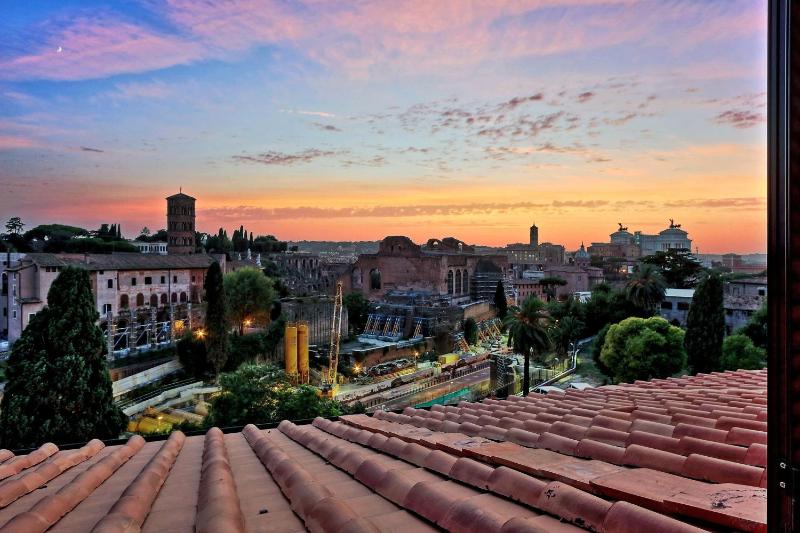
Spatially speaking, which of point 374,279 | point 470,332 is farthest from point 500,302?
point 374,279

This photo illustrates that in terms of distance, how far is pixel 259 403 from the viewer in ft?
54.5

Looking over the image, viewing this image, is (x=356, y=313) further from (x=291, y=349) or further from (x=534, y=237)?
(x=534, y=237)

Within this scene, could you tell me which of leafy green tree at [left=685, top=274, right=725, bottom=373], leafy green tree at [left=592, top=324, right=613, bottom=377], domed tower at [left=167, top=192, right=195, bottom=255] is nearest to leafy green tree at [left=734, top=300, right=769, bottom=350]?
leafy green tree at [left=685, top=274, right=725, bottom=373]

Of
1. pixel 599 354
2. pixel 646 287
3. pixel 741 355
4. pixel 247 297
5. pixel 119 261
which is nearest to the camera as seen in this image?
pixel 741 355

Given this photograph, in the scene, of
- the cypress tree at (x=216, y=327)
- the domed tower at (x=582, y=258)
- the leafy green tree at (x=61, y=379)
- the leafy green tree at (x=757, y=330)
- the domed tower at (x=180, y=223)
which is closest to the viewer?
the leafy green tree at (x=61, y=379)

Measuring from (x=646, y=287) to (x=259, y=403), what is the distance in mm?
25524

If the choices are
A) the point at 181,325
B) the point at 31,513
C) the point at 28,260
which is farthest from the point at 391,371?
the point at 31,513

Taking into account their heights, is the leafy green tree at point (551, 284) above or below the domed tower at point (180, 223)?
below

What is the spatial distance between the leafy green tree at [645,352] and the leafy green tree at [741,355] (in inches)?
80.7

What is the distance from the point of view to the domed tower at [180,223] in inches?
2222

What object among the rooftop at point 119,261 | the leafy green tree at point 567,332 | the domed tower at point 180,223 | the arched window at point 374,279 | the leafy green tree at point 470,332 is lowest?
the leafy green tree at point 470,332

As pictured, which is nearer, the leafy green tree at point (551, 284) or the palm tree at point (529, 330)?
the palm tree at point (529, 330)

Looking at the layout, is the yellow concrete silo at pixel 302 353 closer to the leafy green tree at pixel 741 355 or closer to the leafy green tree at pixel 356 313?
the leafy green tree at pixel 356 313

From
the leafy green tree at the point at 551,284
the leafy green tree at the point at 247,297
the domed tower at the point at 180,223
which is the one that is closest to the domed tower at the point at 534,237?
the leafy green tree at the point at 551,284
